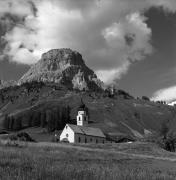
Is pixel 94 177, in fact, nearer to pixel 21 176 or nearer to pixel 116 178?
pixel 116 178

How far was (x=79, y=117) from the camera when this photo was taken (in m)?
173

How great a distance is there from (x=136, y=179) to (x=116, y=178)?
3.30 feet

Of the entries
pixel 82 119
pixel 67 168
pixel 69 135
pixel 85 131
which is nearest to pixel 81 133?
pixel 85 131

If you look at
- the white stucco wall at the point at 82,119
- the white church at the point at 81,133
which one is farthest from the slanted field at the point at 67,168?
the white stucco wall at the point at 82,119

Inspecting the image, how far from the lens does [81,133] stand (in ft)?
519

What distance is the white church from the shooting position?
15530cm

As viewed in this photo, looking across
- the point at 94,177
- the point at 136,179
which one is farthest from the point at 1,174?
the point at 136,179

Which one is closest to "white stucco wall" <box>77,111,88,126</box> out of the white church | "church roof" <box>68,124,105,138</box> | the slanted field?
the white church

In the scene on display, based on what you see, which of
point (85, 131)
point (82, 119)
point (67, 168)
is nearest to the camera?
point (67, 168)

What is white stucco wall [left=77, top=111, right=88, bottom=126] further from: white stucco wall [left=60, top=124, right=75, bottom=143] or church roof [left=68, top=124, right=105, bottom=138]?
white stucco wall [left=60, top=124, right=75, bottom=143]

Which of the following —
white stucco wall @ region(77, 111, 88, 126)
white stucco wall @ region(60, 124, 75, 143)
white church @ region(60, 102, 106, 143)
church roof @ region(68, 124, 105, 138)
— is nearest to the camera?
white stucco wall @ region(60, 124, 75, 143)

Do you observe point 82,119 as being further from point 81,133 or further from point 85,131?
point 81,133

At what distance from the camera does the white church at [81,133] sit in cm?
15530

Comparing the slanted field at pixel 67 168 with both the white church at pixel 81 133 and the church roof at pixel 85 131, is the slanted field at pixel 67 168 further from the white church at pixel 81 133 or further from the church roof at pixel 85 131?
the church roof at pixel 85 131
